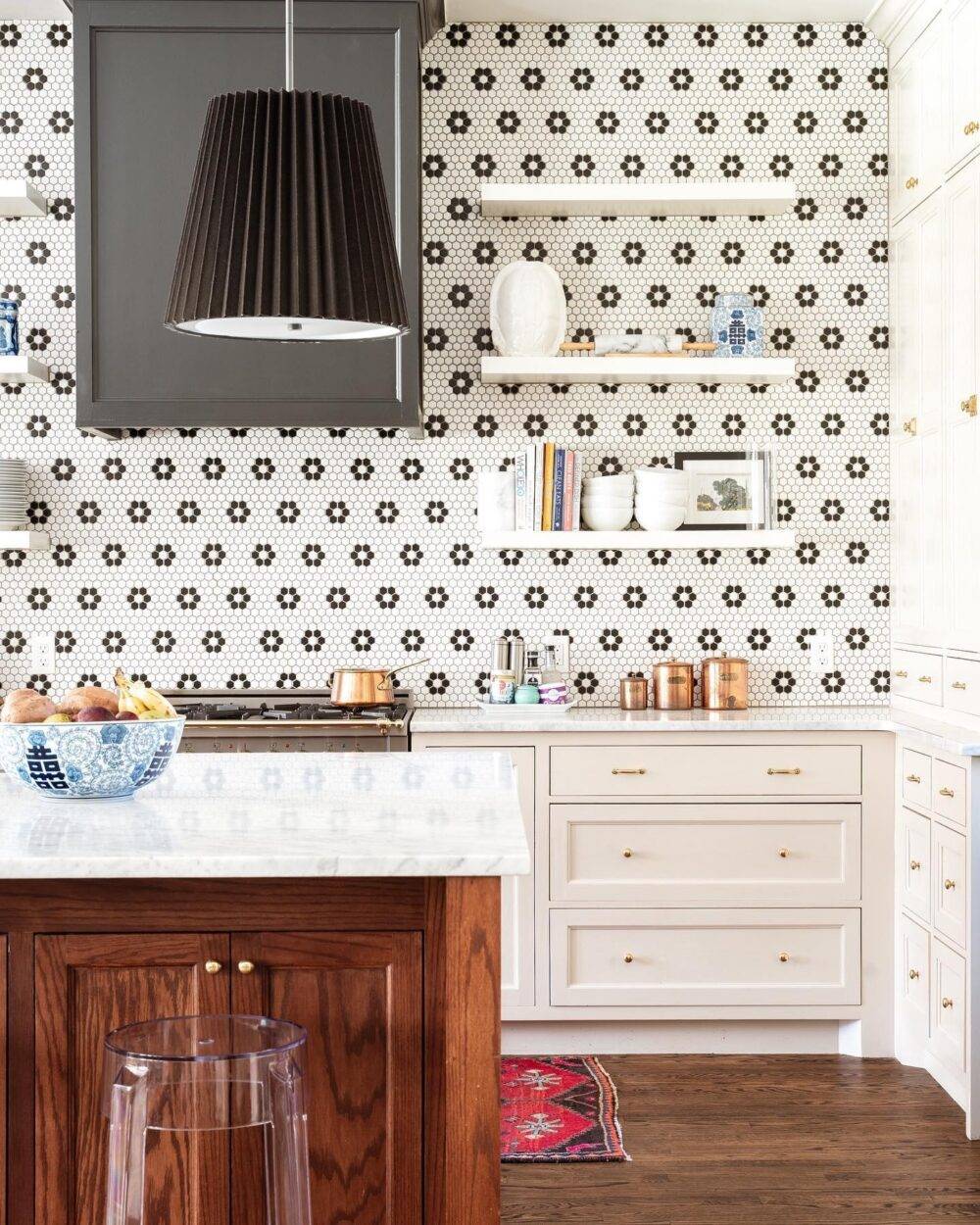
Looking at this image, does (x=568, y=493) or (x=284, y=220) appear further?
(x=568, y=493)

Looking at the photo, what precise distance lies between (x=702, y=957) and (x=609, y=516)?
1311 mm

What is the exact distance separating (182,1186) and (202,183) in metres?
1.43

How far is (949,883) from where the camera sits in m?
3.24

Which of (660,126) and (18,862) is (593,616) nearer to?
(660,126)

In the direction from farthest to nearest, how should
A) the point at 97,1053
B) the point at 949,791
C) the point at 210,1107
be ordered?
the point at 949,791 → the point at 97,1053 → the point at 210,1107

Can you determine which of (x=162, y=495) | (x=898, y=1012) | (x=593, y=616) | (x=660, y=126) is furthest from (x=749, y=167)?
(x=898, y=1012)

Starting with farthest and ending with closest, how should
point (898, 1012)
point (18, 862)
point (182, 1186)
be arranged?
1. point (898, 1012)
2. point (182, 1186)
3. point (18, 862)

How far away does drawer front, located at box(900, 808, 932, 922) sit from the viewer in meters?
3.41

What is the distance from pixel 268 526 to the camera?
13.6 ft

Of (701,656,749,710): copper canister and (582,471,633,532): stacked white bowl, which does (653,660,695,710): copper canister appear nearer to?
(701,656,749,710): copper canister

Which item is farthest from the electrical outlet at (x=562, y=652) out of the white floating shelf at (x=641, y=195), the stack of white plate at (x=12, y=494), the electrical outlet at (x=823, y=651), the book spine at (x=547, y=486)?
the stack of white plate at (x=12, y=494)

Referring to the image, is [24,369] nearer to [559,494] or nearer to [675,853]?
[559,494]

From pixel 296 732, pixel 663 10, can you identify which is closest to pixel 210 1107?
pixel 296 732

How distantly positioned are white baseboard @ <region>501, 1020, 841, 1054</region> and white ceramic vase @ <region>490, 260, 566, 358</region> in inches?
77.9
